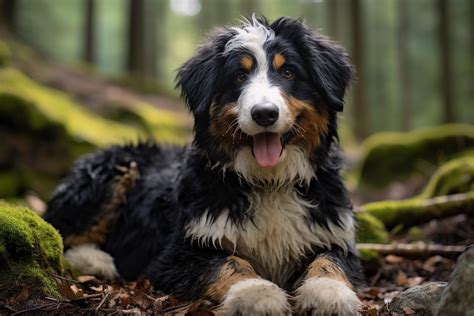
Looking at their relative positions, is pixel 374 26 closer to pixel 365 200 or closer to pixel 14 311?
pixel 365 200

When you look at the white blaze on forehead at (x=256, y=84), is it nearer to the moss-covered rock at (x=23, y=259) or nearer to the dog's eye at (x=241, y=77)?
the dog's eye at (x=241, y=77)

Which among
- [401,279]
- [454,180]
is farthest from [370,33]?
[401,279]

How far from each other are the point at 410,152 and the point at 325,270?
251 inches

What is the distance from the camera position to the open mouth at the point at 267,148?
413 cm

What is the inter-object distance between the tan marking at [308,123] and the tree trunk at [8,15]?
14.6 meters

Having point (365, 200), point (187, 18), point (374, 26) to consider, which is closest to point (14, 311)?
point (365, 200)

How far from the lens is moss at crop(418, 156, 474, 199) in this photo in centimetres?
679

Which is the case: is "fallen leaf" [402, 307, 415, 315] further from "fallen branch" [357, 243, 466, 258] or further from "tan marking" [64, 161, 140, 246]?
"tan marking" [64, 161, 140, 246]

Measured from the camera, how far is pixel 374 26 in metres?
35.8

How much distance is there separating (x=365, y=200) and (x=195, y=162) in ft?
18.9

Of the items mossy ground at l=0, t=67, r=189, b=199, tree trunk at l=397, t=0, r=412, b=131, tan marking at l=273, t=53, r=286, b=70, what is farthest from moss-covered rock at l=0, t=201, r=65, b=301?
tree trunk at l=397, t=0, r=412, b=131

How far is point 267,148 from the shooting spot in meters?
4.17

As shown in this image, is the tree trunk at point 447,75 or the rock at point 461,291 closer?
the rock at point 461,291

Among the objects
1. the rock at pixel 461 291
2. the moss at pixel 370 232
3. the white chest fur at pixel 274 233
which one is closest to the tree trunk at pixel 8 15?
the moss at pixel 370 232
